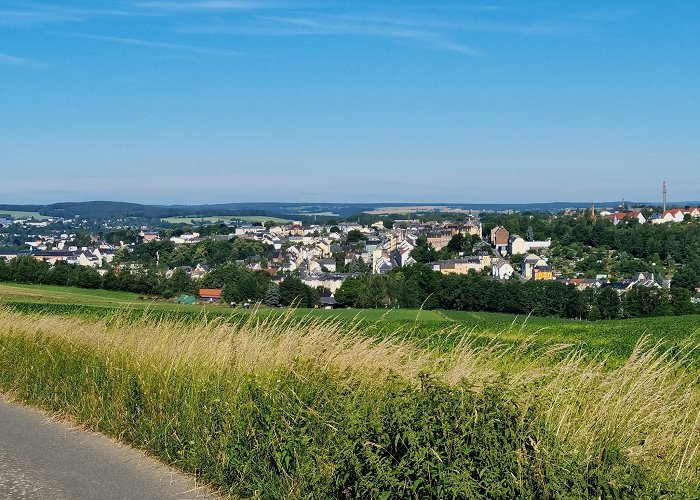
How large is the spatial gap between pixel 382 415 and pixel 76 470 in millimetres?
3094

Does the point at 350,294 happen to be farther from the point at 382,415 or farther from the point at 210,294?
the point at 382,415

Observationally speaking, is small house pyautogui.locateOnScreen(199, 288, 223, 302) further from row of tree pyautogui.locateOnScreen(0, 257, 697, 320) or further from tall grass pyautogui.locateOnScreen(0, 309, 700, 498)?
tall grass pyautogui.locateOnScreen(0, 309, 700, 498)

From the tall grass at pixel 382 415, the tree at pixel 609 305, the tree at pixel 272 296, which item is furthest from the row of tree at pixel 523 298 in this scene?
the tall grass at pixel 382 415

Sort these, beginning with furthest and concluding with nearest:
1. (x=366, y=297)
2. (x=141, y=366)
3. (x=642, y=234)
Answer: (x=642, y=234) → (x=366, y=297) → (x=141, y=366)

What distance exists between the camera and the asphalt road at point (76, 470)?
21.4ft

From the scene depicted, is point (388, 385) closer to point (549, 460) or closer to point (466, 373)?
point (466, 373)

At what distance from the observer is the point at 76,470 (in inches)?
283

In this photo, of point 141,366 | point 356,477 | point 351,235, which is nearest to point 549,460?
point 356,477

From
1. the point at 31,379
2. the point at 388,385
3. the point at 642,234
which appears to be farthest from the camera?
the point at 642,234

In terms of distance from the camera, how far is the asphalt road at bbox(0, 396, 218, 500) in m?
6.52

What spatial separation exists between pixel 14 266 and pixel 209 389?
197ft

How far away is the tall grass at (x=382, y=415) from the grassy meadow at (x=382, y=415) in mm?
14

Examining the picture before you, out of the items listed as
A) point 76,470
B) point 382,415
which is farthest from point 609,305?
point 382,415

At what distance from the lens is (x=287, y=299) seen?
65875mm
